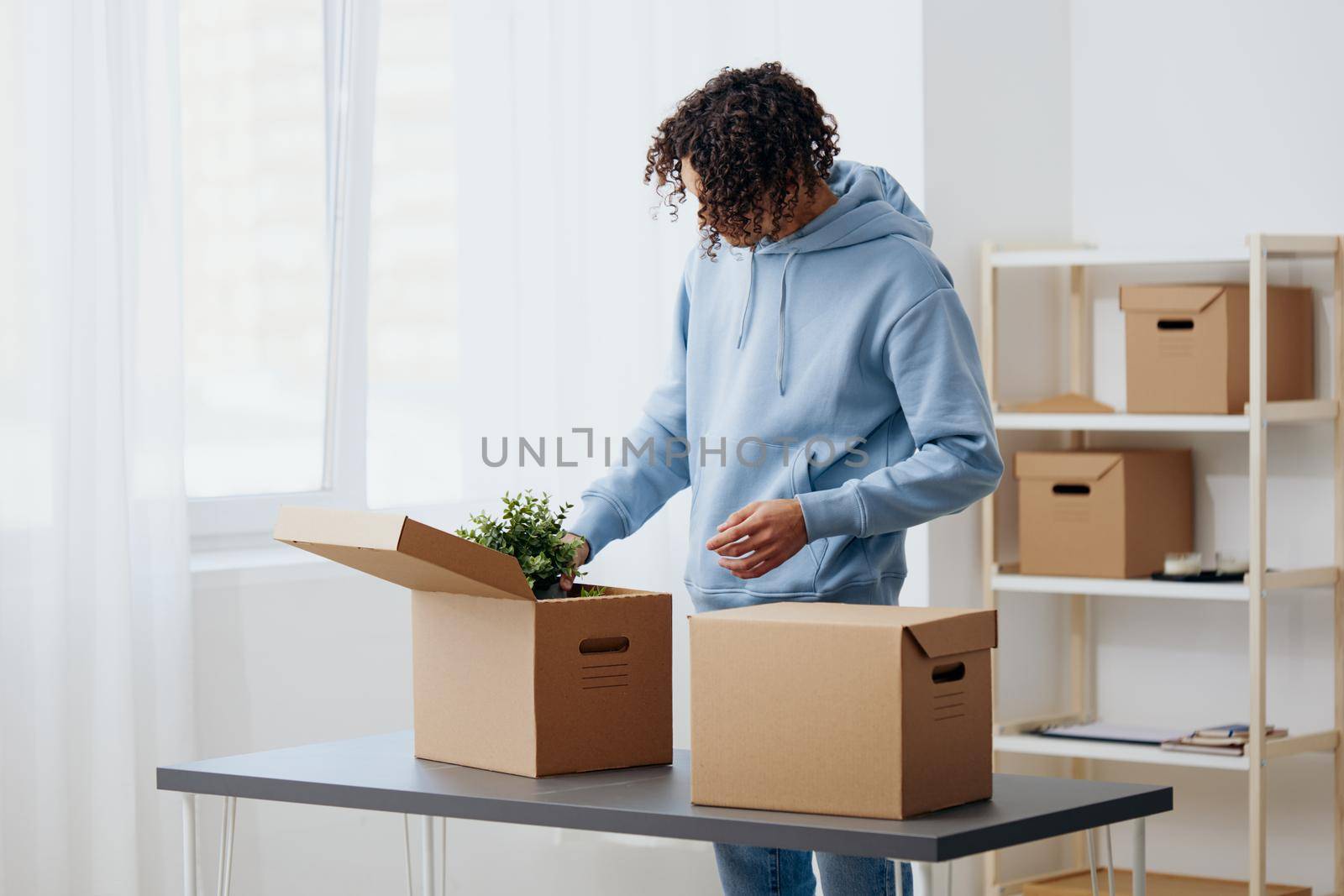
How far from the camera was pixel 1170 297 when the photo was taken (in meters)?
3.26

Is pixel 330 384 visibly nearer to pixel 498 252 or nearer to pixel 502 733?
pixel 498 252

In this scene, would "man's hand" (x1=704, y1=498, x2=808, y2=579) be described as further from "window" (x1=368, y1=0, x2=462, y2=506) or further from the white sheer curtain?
"window" (x1=368, y1=0, x2=462, y2=506)

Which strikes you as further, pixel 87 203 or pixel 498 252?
pixel 498 252

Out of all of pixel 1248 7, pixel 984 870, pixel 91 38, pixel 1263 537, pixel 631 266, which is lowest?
pixel 984 870

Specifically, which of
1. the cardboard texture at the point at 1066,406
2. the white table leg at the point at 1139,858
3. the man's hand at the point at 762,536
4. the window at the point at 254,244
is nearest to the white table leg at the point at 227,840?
the man's hand at the point at 762,536

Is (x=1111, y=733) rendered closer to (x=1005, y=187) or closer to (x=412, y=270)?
(x=1005, y=187)

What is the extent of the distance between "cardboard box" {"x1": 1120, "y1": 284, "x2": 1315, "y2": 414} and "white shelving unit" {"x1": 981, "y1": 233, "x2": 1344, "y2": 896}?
0.14 ft

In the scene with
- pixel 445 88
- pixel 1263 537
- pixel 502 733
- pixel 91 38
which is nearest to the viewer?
pixel 502 733

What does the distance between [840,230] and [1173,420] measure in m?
1.48

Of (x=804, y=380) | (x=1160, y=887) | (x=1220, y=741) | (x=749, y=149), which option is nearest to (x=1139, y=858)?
(x=804, y=380)

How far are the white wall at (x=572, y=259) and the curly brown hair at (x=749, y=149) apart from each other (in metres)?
1.27

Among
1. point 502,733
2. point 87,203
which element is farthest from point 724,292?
point 87,203

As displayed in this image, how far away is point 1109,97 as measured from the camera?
367cm

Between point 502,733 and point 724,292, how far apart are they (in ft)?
2.14
